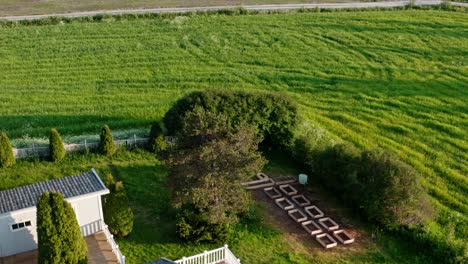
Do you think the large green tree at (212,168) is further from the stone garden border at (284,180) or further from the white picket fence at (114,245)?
the stone garden border at (284,180)

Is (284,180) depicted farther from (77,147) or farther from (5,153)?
(5,153)

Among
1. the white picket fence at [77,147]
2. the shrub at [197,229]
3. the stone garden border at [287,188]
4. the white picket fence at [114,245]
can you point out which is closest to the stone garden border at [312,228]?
the stone garden border at [287,188]

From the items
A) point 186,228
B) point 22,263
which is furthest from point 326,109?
point 22,263

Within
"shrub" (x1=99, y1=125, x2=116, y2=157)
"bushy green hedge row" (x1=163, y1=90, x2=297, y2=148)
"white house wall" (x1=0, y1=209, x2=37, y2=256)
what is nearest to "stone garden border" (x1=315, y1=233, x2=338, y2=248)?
"bushy green hedge row" (x1=163, y1=90, x2=297, y2=148)

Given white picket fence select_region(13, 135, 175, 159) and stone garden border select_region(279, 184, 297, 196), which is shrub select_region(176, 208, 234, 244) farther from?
white picket fence select_region(13, 135, 175, 159)

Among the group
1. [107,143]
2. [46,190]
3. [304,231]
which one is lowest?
[304,231]

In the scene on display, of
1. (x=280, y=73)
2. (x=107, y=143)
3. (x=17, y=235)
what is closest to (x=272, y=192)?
(x=107, y=143)

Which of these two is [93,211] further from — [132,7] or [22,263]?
[132,7]
